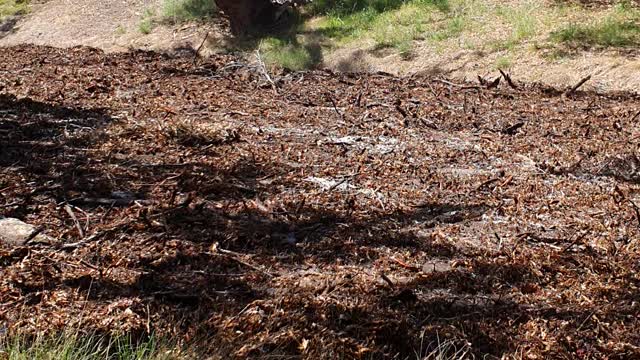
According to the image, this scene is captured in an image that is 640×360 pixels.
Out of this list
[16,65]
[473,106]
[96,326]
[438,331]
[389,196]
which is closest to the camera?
[96,326]

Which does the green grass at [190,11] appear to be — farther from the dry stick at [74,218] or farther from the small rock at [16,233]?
the small rock at [16,233]

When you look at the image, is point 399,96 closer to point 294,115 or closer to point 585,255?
point 294,115

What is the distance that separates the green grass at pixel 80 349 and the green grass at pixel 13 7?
15.1 meters

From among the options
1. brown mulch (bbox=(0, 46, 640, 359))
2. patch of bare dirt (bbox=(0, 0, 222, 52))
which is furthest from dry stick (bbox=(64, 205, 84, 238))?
patch of bare dirt (bbox=(0, 0, 222, 52))

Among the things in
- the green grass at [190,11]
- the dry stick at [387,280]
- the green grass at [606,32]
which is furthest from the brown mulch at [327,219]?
the green grass at [190,11]

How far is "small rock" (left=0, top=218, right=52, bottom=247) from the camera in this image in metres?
4.12

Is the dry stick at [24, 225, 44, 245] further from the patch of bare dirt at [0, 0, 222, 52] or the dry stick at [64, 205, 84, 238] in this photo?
the patch of bare dirt at [0, 0, 222, 52]

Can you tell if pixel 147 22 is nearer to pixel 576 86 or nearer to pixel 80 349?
pixel 576 86

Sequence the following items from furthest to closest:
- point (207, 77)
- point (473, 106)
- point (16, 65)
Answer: point (16, 65) < point (207, 77) < point (473, 106)

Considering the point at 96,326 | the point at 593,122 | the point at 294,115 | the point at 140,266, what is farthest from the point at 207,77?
the point at 96,326

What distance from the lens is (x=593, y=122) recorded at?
24.2ft

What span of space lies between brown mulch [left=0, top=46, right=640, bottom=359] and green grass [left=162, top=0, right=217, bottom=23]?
611cm

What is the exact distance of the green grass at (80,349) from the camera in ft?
9.11

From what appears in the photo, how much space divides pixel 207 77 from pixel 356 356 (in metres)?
6.56
